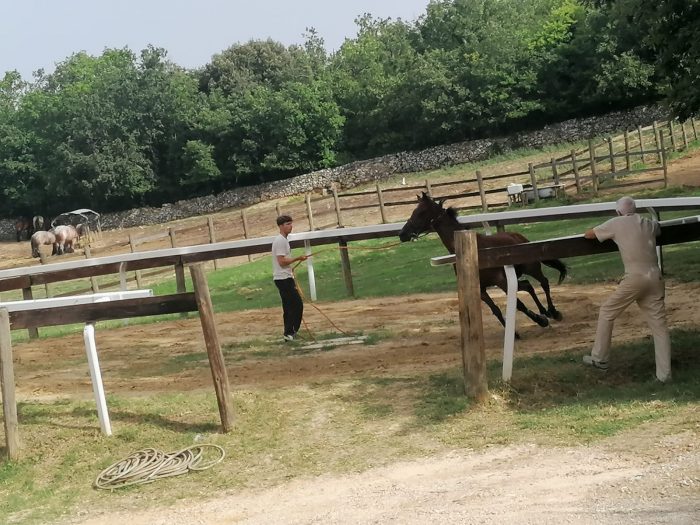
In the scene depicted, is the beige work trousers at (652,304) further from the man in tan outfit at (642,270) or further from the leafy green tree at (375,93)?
the leafy green tree at (375,93)

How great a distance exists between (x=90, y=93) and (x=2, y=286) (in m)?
62.7

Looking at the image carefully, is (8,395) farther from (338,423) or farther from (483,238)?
(483,238)

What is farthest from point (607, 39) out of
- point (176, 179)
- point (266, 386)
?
point (266, 386)

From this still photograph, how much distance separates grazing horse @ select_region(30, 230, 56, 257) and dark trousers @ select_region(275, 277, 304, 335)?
35479mm

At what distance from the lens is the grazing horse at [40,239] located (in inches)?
1788

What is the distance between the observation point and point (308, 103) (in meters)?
60.3

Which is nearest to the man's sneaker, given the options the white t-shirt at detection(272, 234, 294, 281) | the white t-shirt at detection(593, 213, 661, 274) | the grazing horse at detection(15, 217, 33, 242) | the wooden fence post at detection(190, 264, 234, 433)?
the white t-shirt at detection(593, 213, 661, 274)

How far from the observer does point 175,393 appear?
10.0 metres

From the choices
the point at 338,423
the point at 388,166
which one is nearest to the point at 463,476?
the point at 338,423

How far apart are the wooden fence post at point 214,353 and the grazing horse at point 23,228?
63.0m

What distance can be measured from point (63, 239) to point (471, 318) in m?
Result: 43.5

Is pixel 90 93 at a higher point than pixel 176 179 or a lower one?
Result: higher

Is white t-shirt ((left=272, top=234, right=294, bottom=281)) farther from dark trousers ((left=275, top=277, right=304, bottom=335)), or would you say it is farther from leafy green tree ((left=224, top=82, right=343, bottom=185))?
leafy green tree ((left=224, top=82, right=343, bottom=185))

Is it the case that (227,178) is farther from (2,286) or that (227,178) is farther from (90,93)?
(2,286)
